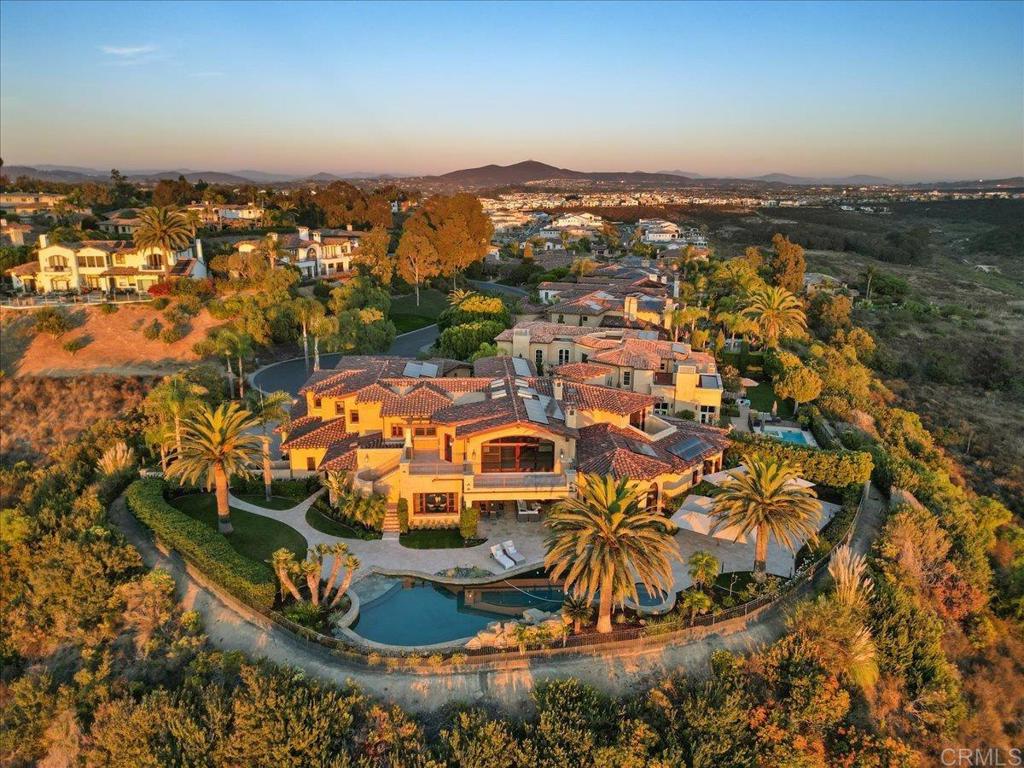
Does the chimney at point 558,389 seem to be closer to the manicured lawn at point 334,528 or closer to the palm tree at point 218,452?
the manicured lawn at point 334,528

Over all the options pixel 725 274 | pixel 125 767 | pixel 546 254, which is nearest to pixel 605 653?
pixel 125 767

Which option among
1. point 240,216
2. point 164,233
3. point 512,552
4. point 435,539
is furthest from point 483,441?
point 240,216

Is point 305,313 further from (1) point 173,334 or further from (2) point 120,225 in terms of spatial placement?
(2) point 120,225

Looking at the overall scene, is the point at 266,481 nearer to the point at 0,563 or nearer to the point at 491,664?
the point at 0,563

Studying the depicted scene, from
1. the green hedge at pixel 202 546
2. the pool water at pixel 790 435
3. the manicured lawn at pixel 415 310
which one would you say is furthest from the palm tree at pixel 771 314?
the green hedge at pixel 202 546

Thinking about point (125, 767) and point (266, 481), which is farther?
point (266, 481)

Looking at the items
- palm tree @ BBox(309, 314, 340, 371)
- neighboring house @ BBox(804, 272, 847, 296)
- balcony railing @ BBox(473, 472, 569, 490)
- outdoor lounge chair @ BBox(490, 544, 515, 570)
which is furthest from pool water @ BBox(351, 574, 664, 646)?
neighboring house @ BBox(804, 272, 847, 296)
